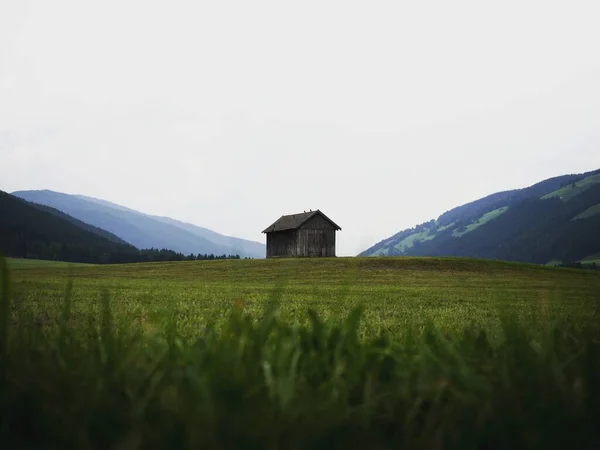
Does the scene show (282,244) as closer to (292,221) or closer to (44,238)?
(292,221)

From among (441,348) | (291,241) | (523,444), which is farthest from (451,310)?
(291,241)

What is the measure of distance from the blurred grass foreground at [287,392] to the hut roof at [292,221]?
2587 inches

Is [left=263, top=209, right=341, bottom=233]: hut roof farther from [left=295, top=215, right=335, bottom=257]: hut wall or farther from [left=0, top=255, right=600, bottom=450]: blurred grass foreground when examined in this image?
[left=0, top=255, right=600, bottom=450]: blurred grass foreground

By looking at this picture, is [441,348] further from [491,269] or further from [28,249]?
[28,249]

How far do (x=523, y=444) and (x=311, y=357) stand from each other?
3.25 feet

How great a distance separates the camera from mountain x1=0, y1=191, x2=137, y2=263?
4855 inches

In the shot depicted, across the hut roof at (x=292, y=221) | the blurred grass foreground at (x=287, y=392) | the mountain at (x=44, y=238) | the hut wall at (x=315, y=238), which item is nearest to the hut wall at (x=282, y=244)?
the hut roof at (x=292, y=221)

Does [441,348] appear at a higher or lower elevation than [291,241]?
lower

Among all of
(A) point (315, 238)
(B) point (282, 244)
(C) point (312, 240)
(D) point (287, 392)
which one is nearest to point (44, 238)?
(B) point (282, 244)

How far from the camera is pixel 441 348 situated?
2.36 metres

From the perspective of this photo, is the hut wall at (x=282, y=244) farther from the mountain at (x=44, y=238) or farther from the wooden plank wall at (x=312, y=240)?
the mountain at (x=44, y=238)

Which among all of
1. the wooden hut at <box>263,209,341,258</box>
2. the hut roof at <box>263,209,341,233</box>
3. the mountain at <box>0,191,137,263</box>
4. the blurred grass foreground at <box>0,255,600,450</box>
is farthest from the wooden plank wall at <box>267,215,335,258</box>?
the blurred grass foreground at <box>0,255,600,450</box>

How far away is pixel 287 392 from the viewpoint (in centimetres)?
158

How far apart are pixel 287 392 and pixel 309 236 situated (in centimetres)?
6768
